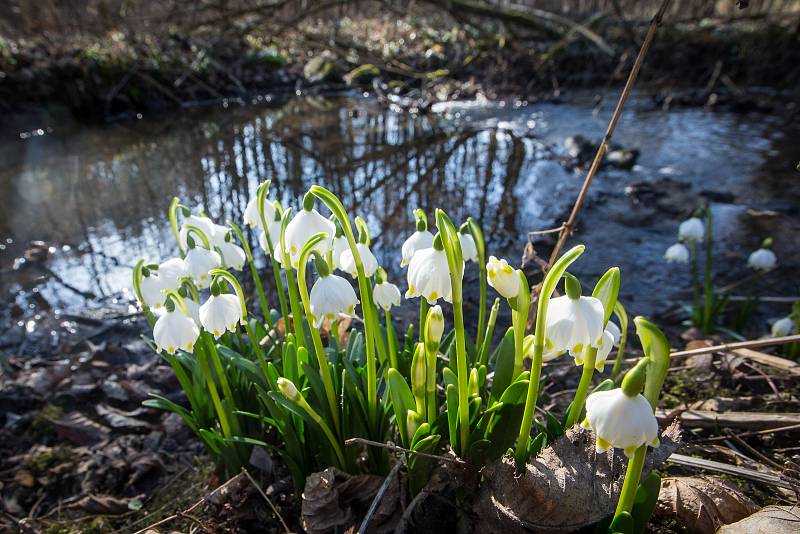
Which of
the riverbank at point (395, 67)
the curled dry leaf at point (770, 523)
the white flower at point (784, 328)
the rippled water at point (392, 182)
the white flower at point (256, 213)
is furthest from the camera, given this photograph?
the riverbank at point (395, 67)

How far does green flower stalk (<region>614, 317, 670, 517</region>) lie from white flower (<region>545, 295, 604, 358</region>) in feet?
0.27

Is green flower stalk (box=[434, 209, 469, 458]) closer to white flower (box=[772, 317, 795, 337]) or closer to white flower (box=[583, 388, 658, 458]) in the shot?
white flower (box=[583, 388, 658, 458])

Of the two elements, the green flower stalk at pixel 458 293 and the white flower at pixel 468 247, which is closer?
the green flower stalk at pixel 458 293

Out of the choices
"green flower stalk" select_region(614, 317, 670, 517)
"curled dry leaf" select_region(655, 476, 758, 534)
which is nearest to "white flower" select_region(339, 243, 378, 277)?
"green flower stalk" select_region(614, 317, 670, 517)

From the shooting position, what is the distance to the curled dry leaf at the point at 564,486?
1149 millimetres

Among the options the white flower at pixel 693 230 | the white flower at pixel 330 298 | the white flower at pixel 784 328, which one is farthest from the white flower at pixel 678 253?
the white flower at pixel 330 298

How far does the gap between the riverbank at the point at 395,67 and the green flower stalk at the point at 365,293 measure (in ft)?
22.4

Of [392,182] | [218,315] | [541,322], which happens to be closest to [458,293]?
[541,322]

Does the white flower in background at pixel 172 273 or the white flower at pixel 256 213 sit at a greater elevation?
the white flower at pixel 256 213

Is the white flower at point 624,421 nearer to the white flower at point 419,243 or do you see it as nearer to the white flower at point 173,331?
the white flower at point 419,243

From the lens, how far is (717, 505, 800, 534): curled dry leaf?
3.69ft

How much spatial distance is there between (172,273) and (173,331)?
0.27m

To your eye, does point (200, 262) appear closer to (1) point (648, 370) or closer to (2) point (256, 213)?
(2) point (256, 213)

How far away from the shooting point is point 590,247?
365cm
